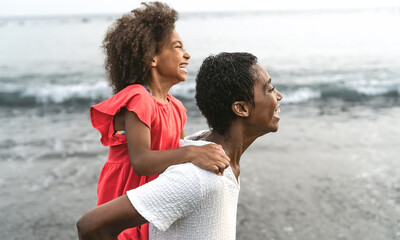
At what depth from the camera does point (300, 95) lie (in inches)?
458

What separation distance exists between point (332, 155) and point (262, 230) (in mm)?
2417

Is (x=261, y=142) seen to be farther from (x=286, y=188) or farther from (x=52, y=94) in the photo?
(x=52, y=94)

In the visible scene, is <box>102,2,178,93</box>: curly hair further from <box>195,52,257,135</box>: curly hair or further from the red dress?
<box>195,52,257,135</box>: curly hair

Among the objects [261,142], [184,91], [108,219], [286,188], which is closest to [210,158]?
[108,219]

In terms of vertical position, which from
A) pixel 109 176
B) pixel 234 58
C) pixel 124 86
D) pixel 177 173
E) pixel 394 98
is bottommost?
pixel 394 98

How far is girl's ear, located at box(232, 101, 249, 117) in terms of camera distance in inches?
71.9

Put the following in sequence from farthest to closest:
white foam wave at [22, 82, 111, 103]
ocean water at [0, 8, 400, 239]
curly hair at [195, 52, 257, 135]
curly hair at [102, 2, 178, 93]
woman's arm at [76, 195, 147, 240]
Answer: white foam wave at [22, 82, 111, 103] → ocean water at [0, 8, 400, 239] → curly hair at [102, 2, 178, 93] → curly hair at [195, 52, 257, 135] → woman's arm at [76, 195, 147, 240]

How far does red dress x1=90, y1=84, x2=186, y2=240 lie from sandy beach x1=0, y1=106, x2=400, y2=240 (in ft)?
8.50

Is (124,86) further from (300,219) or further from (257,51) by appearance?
(257,51)

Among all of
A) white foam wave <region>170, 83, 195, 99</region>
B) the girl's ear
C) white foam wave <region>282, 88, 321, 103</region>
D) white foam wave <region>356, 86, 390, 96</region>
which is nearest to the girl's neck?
the girl's ear

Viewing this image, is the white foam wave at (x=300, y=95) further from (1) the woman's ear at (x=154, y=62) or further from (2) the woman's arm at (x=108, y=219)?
(2) the woman's arm at (x=108, y=219)

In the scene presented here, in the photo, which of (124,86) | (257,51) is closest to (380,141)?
(124,86)

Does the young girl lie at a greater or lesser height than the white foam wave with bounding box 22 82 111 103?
greater

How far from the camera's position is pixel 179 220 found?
1.63m
